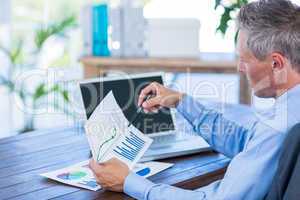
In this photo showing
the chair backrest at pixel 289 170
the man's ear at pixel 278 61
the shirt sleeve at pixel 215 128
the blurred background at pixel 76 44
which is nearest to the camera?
the chair backrest at pixel 289 170

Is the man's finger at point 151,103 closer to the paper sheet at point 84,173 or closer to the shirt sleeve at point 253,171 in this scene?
the paper sheet at point 84,173

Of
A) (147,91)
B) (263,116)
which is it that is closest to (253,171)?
(263,116)

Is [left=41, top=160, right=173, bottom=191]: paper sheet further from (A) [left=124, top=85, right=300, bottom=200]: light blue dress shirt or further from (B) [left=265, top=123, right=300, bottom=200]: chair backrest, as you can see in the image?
(B) [left=265, top=123, right=300, bottom=200]: chair backrest

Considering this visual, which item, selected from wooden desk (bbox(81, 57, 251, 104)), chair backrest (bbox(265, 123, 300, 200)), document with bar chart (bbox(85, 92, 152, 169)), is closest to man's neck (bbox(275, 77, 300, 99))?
chair backrest (bbox(265, 123, 300, 200))

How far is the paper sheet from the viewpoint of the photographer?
1.57 meters

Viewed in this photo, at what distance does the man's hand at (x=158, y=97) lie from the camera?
188 centimetres

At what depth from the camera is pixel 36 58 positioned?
153 inches

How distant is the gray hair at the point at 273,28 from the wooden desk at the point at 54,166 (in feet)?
1.51

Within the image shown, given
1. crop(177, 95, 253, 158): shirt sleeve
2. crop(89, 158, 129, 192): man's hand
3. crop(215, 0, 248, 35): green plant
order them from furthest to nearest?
crop(215, 0, 248, 35): green plant < crop(177, 95, 253, 158): shirt sleeve < crop(89, 158, 129, 192): man's hand

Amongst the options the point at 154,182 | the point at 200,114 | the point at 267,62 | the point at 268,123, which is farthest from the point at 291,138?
the point at 200,114

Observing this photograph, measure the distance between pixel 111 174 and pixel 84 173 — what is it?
0.58ft

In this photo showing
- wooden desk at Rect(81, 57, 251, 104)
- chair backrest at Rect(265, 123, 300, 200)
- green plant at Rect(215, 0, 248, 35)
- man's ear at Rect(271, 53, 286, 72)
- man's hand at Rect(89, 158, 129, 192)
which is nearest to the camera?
chair backrest at Rect(265, 123, 300, 200)

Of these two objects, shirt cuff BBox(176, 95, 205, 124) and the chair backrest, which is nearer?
the chair backrest

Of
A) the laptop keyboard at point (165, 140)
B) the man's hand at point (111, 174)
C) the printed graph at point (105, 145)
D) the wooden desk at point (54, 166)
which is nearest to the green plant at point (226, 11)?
the laptop keyboard at point (165, 140)
